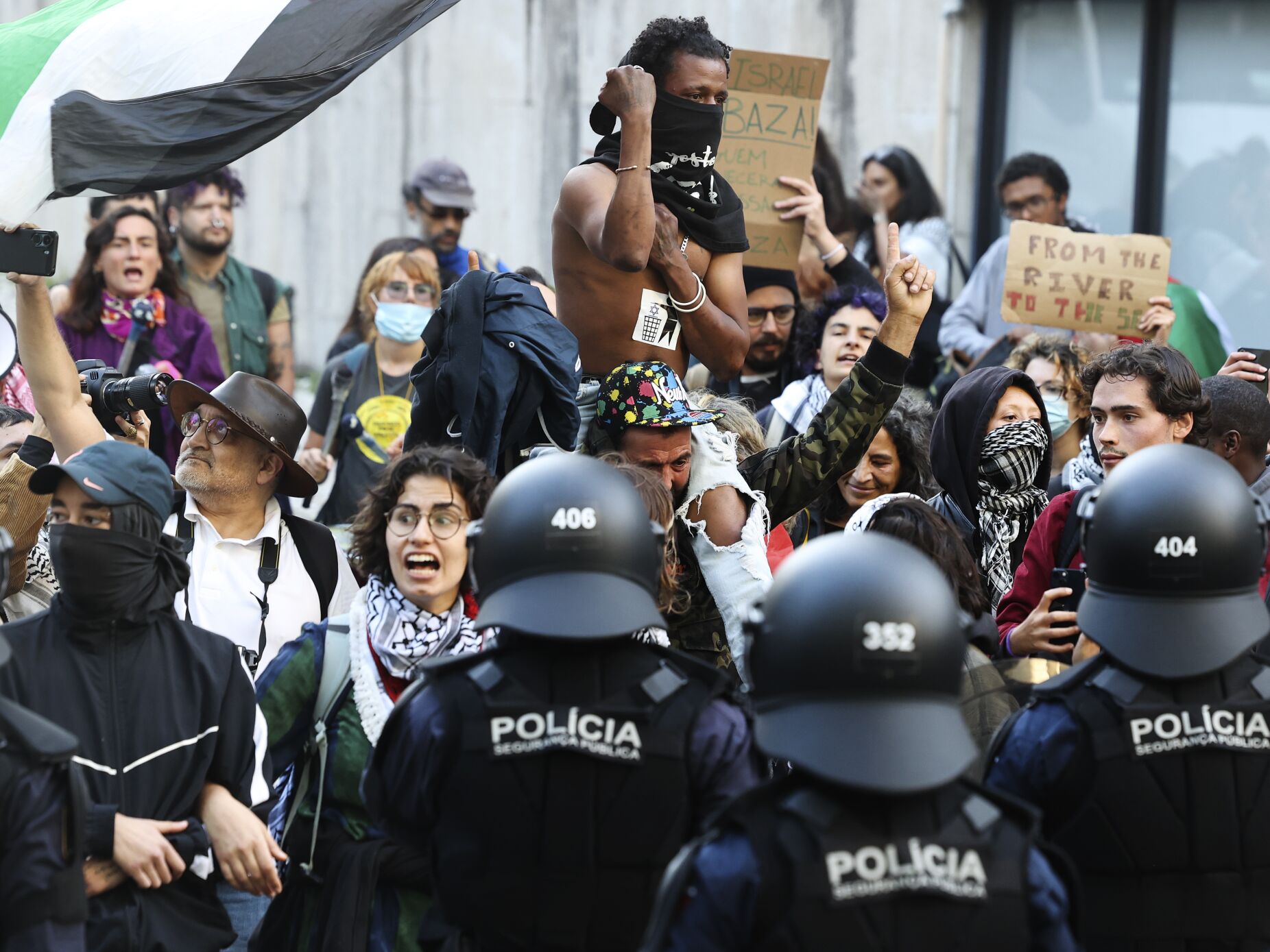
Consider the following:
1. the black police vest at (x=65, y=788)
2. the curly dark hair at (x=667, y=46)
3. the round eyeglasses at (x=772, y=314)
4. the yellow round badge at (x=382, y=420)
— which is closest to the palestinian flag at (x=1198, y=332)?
the round eyeglasses at (x=772, y=314)

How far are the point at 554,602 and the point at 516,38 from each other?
28.9ft

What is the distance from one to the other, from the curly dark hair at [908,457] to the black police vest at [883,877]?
3570 mm

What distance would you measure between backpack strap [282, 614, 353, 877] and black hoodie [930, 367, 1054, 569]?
7.50 ft

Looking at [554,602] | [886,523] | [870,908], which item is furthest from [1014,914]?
[886,523]

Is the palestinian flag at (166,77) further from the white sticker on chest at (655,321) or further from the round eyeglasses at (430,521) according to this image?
the round eyeglasses at (430,521)

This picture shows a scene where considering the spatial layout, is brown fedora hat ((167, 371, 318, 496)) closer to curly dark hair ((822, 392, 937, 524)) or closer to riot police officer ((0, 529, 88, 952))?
curly dark hair ((822, 392, 937, 524))

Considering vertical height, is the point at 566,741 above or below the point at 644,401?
below

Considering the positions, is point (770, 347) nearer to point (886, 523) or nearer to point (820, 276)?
point (820, 276)

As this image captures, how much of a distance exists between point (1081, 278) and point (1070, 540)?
7.80 ft

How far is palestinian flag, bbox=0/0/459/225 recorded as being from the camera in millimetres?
5160

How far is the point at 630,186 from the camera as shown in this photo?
4.87 m

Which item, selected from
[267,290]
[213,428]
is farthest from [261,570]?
[267,290]

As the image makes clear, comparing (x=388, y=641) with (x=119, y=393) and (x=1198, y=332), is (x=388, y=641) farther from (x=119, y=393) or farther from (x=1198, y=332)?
(x=1198, y=332)

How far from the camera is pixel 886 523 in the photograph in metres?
4.96
